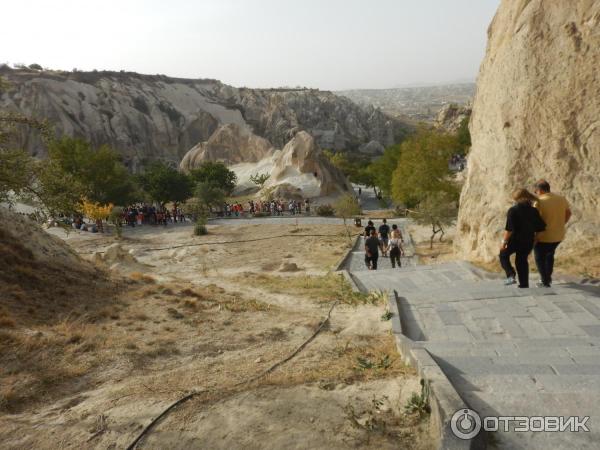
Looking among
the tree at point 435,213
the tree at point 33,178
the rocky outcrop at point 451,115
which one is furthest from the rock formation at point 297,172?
the rocky outcrop at point 451,115

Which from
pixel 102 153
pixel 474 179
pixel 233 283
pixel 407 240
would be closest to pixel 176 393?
pixel 233 283

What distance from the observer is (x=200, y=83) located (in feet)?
328

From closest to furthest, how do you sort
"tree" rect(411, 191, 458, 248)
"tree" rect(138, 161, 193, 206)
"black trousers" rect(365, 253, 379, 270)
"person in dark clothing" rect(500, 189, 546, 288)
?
"person in dark clothing" rect(500, 189, 546, 288) < "black trousers" rect(365, 253, 379, 270) < "tree" rect(411, 191, 458, 248) < "tree" rect(138, 161, 193, 206)

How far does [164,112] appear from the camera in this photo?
82562 mm

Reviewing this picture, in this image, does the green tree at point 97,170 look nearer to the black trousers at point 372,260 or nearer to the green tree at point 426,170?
the green tree at point 426,170

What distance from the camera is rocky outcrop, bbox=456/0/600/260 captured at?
10.2m

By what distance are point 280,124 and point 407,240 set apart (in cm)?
7167

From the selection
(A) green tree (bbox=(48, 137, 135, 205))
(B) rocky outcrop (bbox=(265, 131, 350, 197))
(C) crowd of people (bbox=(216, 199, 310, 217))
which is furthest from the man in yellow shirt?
(B) rocky outcrop (bbox=(265, 131, 350, 197))

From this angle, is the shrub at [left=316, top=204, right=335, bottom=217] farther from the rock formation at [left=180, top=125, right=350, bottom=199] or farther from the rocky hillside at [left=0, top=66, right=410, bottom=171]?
the rocky hillside at [left=0, top=66, right=410, bottom=171]

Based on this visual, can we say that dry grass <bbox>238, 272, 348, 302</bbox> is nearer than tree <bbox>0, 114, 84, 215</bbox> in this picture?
No

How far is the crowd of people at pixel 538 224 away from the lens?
6.47m
